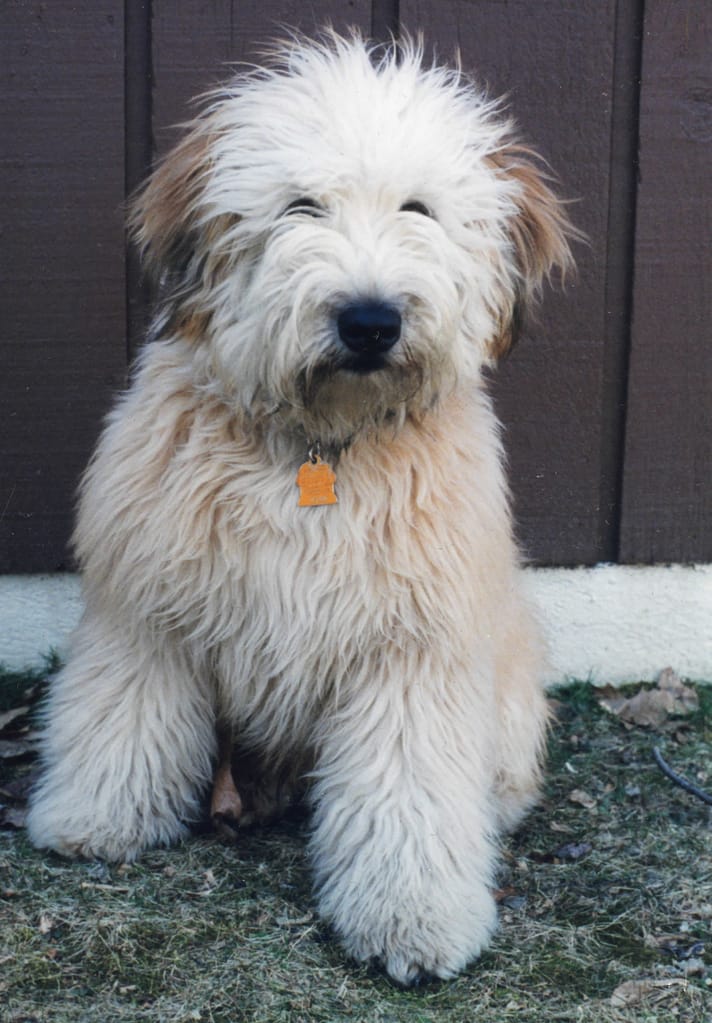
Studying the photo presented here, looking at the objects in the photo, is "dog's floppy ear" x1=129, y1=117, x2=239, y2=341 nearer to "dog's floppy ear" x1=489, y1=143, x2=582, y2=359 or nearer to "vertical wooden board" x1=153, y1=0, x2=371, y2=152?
"dog's floppy ear" x1=489, y1=143, x2=582, y2=359

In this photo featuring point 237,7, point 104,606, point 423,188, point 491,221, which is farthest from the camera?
point 237,7

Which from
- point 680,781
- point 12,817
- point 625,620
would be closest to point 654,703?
point 625,620

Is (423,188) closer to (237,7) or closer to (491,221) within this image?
(491,221)

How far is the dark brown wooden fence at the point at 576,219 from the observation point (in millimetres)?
3457

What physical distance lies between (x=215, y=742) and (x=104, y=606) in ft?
1.33

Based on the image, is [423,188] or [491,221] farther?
[491,221]

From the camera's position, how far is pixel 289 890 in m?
2.69

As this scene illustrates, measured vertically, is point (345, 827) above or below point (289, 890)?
above

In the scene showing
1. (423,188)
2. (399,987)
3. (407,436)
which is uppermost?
(423,188)

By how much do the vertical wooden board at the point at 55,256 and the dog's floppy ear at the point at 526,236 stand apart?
1.28 meters

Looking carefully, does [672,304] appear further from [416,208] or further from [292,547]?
[292,547]

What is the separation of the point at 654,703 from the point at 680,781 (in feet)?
1.77

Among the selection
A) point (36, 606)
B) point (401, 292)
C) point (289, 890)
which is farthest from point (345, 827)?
point (36, 606)

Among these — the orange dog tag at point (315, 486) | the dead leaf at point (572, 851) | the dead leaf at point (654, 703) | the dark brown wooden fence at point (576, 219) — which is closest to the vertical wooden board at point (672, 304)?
the dark brown wooden fence at point (576, 219)
